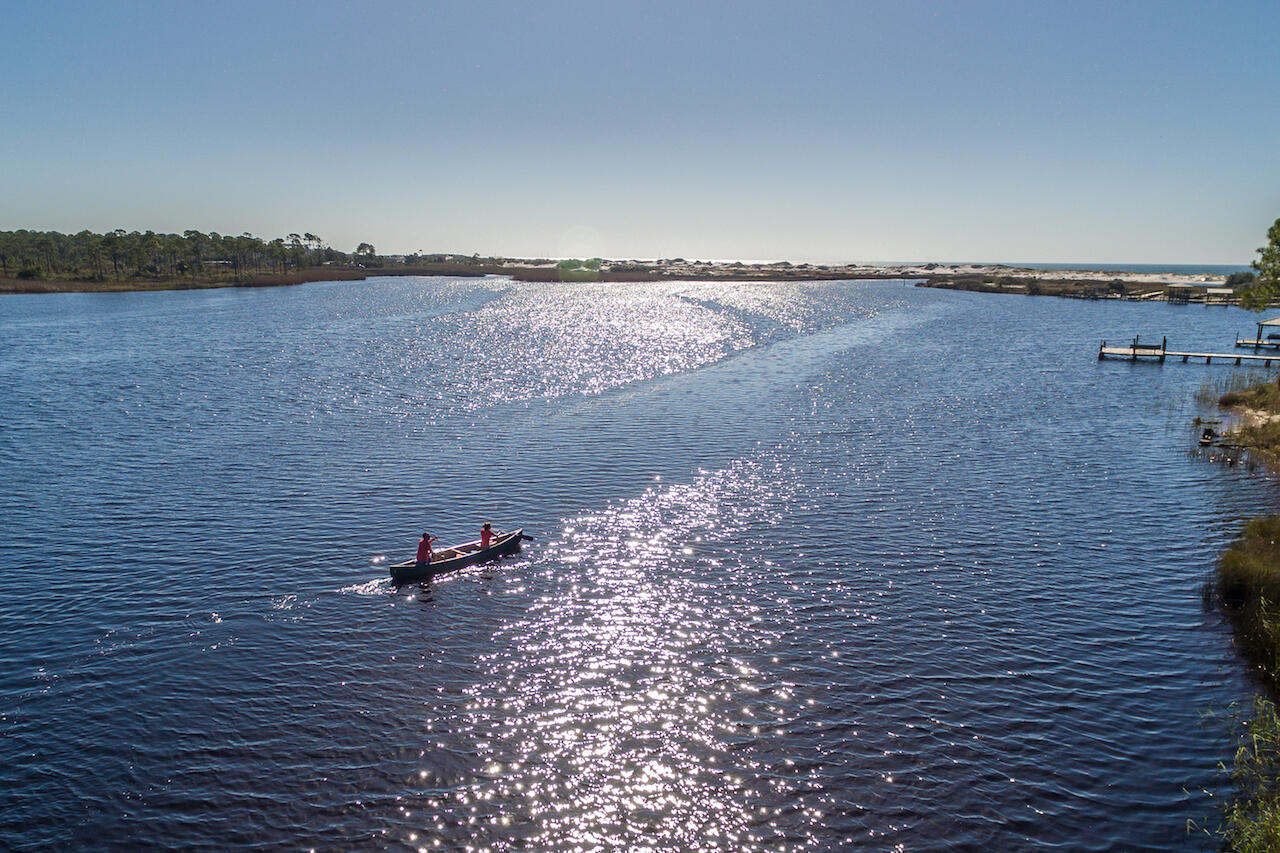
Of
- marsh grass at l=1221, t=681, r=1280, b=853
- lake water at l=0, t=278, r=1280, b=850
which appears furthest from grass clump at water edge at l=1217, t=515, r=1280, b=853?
lake water at l=0, t=278, r=1280, b=850

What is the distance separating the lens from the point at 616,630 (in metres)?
27.8

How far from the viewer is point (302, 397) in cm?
6969

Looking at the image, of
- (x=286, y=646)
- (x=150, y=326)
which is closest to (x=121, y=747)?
(x=286, y=646)

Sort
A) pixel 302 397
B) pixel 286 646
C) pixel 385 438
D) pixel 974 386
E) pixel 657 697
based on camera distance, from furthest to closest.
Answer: pixel 974 386 → pixel 302 397 → pixel 385 438 → pixel 286 646 → pixel 657 697

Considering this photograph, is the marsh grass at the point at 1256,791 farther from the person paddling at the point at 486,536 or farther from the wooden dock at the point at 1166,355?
the wooden dock at the point at 1166,355

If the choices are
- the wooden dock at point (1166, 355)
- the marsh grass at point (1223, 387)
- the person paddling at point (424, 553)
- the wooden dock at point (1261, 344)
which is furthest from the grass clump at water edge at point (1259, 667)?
the wooden dock at point (1261, 344)

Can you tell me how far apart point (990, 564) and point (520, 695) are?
866 inches

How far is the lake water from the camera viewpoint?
19078 millimetres

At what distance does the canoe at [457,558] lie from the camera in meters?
31.6

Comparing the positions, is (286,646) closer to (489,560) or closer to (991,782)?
(489,560)

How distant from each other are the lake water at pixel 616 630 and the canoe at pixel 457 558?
0.74 m

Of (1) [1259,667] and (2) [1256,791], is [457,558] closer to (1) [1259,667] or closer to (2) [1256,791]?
(2) [1256,791]

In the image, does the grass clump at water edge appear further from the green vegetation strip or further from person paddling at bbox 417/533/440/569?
person paddling at bbox 417/533/440/569

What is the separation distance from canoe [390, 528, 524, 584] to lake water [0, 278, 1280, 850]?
2.44 ft
